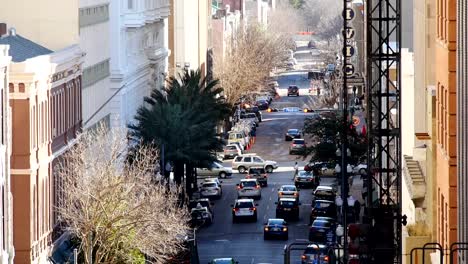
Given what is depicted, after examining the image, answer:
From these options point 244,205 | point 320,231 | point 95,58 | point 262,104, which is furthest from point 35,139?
point 262,104

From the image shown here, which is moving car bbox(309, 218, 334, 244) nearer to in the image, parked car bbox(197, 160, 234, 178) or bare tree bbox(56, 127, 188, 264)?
bare tree bbox(56, 127, 188, 264)

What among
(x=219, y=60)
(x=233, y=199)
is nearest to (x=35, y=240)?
(x=233, y=199)

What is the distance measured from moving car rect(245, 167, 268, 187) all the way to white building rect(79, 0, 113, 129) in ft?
49.8

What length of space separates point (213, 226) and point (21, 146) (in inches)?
1106

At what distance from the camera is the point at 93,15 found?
90.4 meters

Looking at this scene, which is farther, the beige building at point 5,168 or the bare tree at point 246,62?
the bare tree at point 246,62

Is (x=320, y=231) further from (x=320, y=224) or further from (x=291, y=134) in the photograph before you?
(x=291, y=134)

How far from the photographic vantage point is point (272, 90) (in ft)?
579

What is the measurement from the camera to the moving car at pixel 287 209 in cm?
9175

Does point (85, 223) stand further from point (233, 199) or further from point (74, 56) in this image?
point (233, 199)

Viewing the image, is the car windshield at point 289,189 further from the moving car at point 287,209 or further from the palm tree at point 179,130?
the moving car at point 287,209

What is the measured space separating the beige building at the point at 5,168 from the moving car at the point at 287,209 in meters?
33.9

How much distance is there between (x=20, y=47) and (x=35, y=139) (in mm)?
8437

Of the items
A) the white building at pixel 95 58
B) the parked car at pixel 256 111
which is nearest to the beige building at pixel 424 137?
the white building at pixel 95 58
